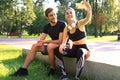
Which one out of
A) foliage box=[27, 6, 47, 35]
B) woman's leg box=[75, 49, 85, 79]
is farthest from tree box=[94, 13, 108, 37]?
woman's leg box=[75, 49, 85, 79]

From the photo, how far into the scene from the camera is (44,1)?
7588 cm

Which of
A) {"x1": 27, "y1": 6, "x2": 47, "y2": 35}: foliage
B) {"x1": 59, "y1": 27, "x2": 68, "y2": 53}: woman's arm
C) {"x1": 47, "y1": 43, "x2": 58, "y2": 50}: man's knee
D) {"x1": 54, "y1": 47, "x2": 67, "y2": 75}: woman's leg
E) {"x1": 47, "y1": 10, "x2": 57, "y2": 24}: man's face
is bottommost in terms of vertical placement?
{"x1": 27, "y1": 6, "x2": 47, "y2": 35}: foliage

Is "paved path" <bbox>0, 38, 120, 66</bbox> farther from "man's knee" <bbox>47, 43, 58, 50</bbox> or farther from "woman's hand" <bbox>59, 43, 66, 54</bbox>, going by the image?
"man's knee" <bbox>47, 43, 58, 50</bbox>

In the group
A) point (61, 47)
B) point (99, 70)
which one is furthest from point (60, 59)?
point (99, 70)

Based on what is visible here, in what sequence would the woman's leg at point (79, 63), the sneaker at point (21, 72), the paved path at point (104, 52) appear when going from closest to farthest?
the woman's leg at point (79, 63)
the paved path at point (104, 52)
the sneaker at point (21, 72)

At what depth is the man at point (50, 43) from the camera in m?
7.29

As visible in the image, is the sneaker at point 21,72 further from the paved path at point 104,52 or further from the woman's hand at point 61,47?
the paved path at point 104,52

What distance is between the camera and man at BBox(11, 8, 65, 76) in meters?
7.29

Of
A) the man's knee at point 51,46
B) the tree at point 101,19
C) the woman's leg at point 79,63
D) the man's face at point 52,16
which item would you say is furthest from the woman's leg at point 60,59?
the tree at point 101,19

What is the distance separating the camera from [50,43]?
7.26 metres

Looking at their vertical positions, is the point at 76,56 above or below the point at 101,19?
above

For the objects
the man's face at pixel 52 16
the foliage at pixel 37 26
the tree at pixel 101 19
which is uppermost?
the man's face at pixel 52 16

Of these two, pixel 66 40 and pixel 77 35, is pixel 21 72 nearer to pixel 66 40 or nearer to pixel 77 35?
pixel 66 40

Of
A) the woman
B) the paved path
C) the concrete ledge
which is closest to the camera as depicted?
the concrete ledge
